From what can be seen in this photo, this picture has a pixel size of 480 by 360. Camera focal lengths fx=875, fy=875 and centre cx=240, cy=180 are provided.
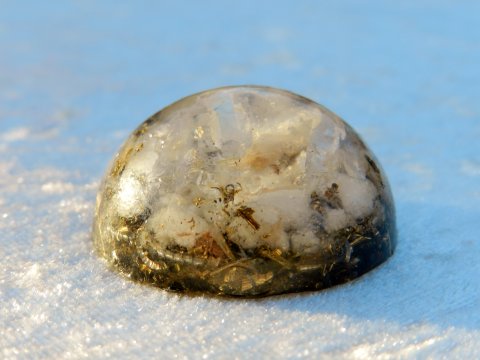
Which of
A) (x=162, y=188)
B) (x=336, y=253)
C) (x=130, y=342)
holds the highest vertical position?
(x=162, y=188)

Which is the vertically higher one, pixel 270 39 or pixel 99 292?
pixel 270 39

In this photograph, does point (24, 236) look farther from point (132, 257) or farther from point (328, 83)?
point (328, 83)

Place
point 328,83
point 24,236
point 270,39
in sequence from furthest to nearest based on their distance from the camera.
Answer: point 270,39
point 328,83
point 24,236

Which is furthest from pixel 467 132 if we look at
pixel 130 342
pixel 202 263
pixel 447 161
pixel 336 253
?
pixel 130 342

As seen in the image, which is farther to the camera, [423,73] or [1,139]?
[423,73]

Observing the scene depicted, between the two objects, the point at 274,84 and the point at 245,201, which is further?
the point at 274,84

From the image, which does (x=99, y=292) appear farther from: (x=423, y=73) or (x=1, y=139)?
(x=423, y=73)

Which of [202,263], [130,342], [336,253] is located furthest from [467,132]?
[130,342]

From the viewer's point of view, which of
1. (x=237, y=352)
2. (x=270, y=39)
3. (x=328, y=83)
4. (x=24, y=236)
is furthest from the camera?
(x=270, y=39)
